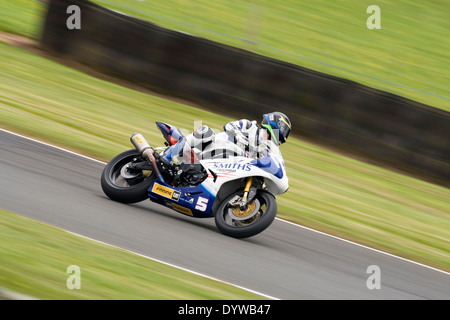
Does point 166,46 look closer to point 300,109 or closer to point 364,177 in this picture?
point 300,109

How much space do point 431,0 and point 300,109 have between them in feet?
38.3

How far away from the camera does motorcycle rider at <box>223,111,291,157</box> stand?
8078mm

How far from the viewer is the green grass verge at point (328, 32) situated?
16.6 m

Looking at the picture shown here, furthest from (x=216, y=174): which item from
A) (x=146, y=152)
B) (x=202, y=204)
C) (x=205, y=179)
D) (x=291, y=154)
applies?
(x=291, y=154)

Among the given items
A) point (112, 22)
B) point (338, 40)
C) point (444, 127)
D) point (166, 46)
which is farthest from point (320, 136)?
point (338, 40)

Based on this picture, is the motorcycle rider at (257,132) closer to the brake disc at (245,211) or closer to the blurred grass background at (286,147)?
the brake disc at (245,211)

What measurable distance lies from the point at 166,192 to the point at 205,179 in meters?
0.49

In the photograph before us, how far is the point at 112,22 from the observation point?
47.3 ft

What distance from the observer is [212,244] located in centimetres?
756

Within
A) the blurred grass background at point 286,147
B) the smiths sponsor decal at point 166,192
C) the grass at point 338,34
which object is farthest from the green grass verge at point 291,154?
the grass at point 338,34

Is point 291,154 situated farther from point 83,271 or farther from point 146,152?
point 83,271

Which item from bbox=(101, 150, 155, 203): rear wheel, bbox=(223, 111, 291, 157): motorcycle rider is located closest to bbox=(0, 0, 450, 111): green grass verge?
bbox=(223, 111, 291, 157): motorcycle rider

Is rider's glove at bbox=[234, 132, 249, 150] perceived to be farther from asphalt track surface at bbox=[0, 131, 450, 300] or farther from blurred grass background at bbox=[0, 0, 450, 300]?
blurred grass background at bbox=[0, 0, 450, 300]

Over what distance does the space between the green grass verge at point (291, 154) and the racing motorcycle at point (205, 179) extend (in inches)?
83.5
